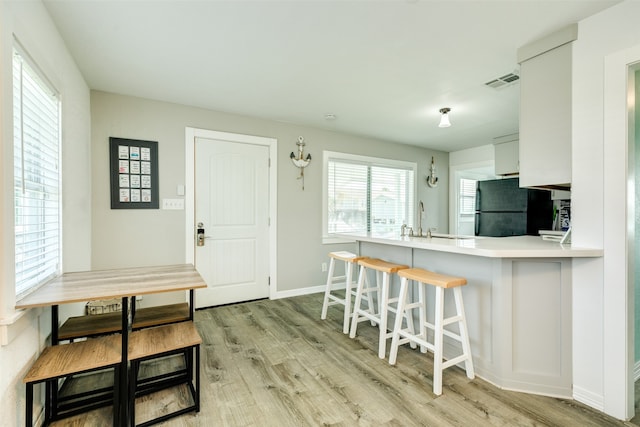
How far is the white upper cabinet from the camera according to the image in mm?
1920

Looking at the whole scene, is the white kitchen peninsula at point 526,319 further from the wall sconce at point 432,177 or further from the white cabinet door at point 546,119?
the wall sconce at point 432,177

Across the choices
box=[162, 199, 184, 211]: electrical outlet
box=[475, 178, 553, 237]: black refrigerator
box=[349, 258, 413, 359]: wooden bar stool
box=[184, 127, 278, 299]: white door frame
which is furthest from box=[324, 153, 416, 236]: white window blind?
box=[162, 199, 184, 211]: electrical outlet

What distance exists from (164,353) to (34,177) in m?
1.16

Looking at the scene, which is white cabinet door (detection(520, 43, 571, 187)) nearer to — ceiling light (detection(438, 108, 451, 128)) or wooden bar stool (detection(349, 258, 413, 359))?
ceiling light (detection(438, 108, 451, 128))

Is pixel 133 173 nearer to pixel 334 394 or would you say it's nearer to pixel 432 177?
pixel 334 394

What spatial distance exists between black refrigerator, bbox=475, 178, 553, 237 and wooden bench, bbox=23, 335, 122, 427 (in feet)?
15.4

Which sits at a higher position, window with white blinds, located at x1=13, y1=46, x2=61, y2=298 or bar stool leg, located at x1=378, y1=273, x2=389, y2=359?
window with white blinds, located at x1=13, y1=46, x2=61, y2=298

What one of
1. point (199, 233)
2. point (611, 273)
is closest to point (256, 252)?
point (199, 233)

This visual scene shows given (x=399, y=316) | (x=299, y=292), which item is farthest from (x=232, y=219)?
(x=399, y=316)

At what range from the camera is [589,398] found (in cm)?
178

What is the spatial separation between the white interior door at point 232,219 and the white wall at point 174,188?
201mm

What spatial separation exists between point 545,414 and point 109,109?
13.6 ft

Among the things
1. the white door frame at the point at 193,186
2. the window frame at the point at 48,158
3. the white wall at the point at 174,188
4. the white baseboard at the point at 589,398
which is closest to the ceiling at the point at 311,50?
the white wall at the point at 174,188

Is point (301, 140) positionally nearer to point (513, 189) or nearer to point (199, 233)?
point (199, 233)
